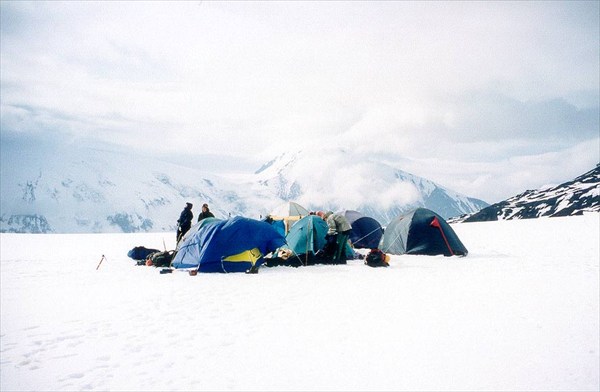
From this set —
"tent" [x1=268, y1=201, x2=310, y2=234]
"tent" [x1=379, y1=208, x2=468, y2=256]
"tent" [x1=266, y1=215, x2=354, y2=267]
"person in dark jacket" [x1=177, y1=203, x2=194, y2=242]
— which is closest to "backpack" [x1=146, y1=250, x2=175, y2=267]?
"person in dark jacket" [x1=177, y1=203, x2=194, y2=242]

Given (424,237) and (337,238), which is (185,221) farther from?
(424,237)

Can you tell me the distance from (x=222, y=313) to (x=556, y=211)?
12213 centimetres

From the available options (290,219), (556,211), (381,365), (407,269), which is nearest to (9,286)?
(381,365)

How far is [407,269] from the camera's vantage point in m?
13.5

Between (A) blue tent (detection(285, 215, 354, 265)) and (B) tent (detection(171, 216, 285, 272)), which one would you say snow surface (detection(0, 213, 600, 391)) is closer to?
(B) tent (detection(171, 216, 285, 272))

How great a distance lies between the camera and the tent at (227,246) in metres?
13.3

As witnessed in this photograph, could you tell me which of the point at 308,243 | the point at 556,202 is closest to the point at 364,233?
the point at 308,243

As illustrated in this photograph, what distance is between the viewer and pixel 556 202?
113 meters

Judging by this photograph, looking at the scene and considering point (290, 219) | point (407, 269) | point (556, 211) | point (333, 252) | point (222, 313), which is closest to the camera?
point (222, 313)

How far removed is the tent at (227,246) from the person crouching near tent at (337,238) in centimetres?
Answer: 282

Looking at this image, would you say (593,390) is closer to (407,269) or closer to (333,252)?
(407,269)

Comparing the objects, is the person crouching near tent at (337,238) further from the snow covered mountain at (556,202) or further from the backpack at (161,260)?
the snow covered mountain at (556,202)

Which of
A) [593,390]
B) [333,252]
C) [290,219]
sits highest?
[290,219]

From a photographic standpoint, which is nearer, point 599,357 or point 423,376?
point 423,376
